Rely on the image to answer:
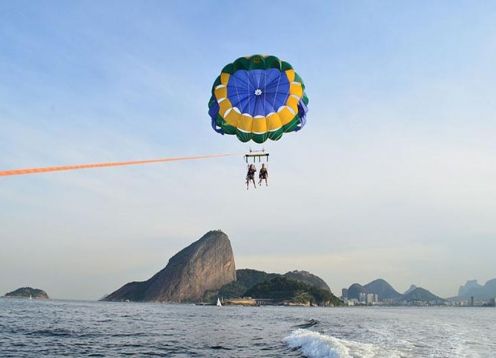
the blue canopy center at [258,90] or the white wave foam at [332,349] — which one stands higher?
the blue canopy center at [258,90]

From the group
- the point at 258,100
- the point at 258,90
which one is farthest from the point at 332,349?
the point at 258,90

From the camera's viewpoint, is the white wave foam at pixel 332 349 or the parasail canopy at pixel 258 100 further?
the white wave foam at pixel 332 349

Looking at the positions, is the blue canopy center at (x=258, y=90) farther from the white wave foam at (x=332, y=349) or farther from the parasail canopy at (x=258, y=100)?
the white wave foam at (x=332, y=349)

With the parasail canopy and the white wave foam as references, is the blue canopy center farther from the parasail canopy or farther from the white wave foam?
the white wave foam

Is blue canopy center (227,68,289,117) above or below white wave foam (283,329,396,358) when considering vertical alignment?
above

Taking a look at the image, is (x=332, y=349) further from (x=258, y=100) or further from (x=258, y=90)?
(x=258, y=90)

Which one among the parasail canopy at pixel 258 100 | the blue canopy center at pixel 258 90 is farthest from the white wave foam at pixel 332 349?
the blue canopy center at pixel 258 90

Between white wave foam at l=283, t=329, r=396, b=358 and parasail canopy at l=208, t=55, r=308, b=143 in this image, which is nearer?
parasail canopy at l=208, t=55, r=308, b=143

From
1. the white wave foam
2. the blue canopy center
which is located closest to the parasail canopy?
the blue canopy center
